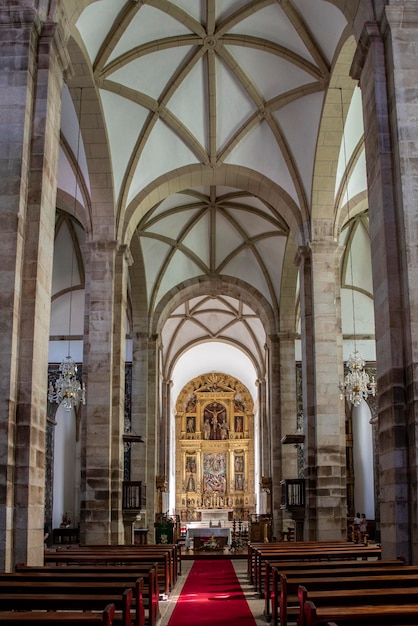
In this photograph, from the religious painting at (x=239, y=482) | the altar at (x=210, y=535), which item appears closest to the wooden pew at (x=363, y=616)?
the altar at (x=210, y=535)

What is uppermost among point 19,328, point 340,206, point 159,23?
point 159,23

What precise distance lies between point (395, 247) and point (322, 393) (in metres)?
7.22

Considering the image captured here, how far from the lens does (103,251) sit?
15.8 m

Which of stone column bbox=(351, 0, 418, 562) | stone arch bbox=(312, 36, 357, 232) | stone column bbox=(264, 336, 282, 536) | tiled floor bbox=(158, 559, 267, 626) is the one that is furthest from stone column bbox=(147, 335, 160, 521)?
stone column bbox=(351, 0, 418, 562)

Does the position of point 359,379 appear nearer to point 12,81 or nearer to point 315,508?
point 315,508

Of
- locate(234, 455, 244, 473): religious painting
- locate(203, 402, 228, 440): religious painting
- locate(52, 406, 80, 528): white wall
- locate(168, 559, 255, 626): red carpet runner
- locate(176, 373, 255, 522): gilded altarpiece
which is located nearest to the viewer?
locate(168, 559, 255, 626): red carpet runner

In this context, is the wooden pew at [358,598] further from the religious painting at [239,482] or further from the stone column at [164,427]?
the religious painting at [239,482]

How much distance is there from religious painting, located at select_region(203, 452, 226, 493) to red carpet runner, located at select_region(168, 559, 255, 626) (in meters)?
26.6

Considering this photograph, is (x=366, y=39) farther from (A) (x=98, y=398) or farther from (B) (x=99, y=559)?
(A) (x=98, y=398)

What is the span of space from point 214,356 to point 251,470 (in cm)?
770

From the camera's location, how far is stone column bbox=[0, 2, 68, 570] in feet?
25.3

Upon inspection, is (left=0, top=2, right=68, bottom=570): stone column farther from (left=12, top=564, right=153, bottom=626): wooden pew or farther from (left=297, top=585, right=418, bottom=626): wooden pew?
(left=297, top=585, right=418, bottom=626): wooden pew

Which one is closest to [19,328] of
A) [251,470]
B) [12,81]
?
[12,81]

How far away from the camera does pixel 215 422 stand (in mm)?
42938
